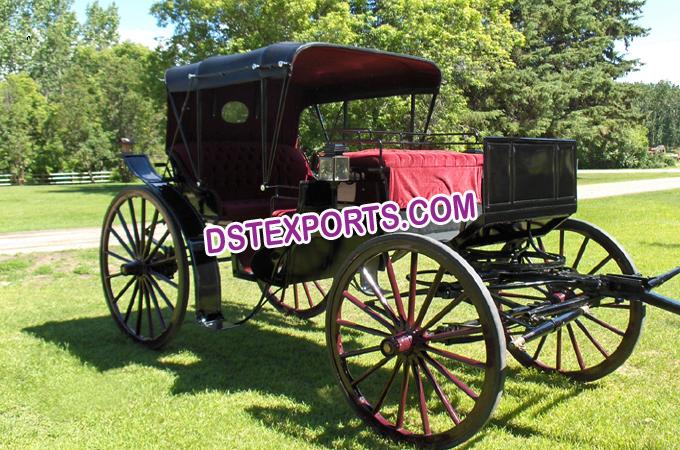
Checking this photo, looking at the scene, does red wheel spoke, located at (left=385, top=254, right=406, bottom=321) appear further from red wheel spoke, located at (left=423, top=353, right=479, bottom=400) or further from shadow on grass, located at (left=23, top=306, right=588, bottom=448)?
shadow on grass, located at (left=23, top=306, right=588, bottom=448)

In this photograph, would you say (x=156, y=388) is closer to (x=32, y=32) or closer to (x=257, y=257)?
(x=257, y=257)

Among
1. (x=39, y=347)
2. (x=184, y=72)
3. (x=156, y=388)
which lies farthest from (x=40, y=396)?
(x=184, y=72)

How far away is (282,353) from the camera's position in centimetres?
516

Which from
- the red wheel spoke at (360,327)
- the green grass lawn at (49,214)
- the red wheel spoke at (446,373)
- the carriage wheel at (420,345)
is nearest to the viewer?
the carriage wheel at (420,345)

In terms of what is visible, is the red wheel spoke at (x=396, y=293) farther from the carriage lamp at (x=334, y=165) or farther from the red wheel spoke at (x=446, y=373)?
the carriage lamp at (x=334, y=165)

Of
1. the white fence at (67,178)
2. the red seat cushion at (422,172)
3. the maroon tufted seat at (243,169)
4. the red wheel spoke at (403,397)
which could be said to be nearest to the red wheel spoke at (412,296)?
the red wheel spoke at (403,397)

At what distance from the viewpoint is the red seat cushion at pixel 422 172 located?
373 cm

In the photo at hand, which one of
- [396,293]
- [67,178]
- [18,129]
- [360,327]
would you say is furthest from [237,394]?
[18,129]

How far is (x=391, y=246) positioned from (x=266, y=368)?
1.92m

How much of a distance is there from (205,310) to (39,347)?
1.71 m

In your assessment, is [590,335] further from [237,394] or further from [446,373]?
[237,394]

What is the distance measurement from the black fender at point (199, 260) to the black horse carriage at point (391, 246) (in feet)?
0.04

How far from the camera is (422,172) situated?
3.82 metres

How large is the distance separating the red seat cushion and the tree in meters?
38.9
